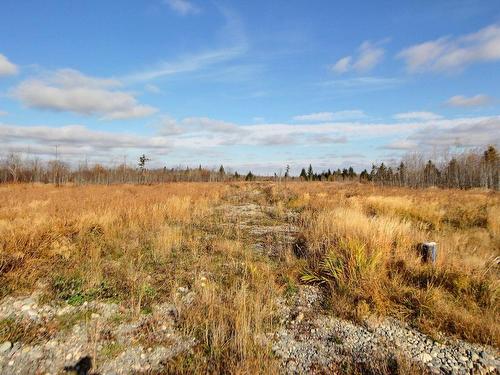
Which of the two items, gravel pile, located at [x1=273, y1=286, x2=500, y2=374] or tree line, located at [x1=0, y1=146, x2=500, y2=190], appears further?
tree line, located at [x1=0, y1=146, x2=500, y2=190]

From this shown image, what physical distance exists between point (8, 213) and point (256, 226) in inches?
311

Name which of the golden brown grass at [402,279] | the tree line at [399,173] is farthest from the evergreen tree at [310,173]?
the golden brown grass at [402,279]

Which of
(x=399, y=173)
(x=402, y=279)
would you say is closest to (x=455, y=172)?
(x=399, y=173)

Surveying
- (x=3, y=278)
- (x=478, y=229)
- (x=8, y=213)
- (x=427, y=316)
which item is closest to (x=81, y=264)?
(x=3, y=278)

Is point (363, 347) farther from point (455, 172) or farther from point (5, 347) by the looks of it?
point (455, 172)

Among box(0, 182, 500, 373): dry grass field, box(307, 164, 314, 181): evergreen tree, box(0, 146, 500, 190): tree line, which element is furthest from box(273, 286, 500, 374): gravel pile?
box(307, 164, 314, 181): evergreen tree

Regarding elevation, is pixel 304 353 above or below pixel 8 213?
below

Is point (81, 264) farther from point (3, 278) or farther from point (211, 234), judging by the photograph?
point (211, 234)

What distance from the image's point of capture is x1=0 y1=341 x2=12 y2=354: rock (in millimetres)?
3063

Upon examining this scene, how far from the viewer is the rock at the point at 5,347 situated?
306 cm

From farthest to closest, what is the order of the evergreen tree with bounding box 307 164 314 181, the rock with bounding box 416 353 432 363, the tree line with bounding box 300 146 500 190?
the evergreen tree with bounding box 307 164 314 181 → the tree line with bounding box 300 146 500 190 → the rock with bounding box 416 353 432 363

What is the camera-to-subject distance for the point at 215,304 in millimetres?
3922

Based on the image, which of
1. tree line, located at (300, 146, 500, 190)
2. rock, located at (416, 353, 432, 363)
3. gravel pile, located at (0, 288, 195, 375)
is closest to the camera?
gravel pile, located at (0, 288, 195, 375)

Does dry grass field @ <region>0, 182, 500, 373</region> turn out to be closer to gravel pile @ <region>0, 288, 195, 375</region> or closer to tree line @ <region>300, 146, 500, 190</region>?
gravel pile @ <region>0, 288, 195, 375</region>
